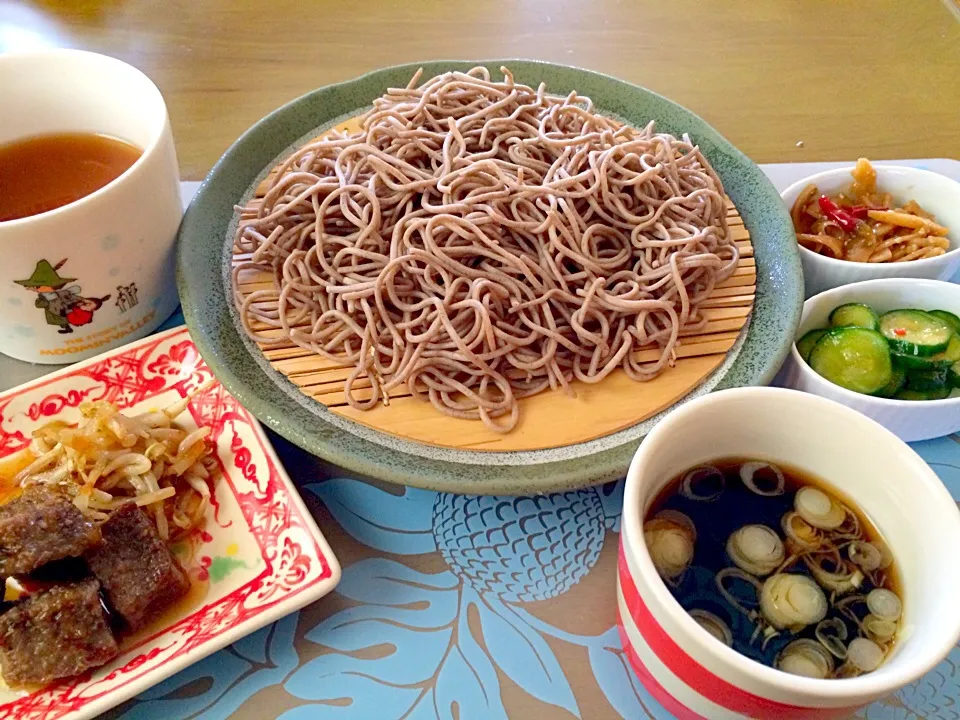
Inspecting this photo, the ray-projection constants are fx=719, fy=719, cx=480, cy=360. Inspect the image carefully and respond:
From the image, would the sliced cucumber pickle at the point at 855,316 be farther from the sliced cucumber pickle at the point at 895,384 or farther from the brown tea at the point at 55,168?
the brown tea at the point at 55,168

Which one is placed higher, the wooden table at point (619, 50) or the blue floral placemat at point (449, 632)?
the wooden table at point (619, 50)

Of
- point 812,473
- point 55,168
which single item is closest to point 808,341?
point 812,473

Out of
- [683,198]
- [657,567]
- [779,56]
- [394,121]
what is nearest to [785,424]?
[657,567]

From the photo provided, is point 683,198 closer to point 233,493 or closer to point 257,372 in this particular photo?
point 257,372

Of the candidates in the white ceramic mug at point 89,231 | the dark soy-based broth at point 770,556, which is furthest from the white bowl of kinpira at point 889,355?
the white ceramic mug at point 89,231

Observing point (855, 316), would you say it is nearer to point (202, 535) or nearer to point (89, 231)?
point (202, 535)

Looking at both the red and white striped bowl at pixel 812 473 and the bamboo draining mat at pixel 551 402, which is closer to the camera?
the red and white striped bowl at pixel 812 473
